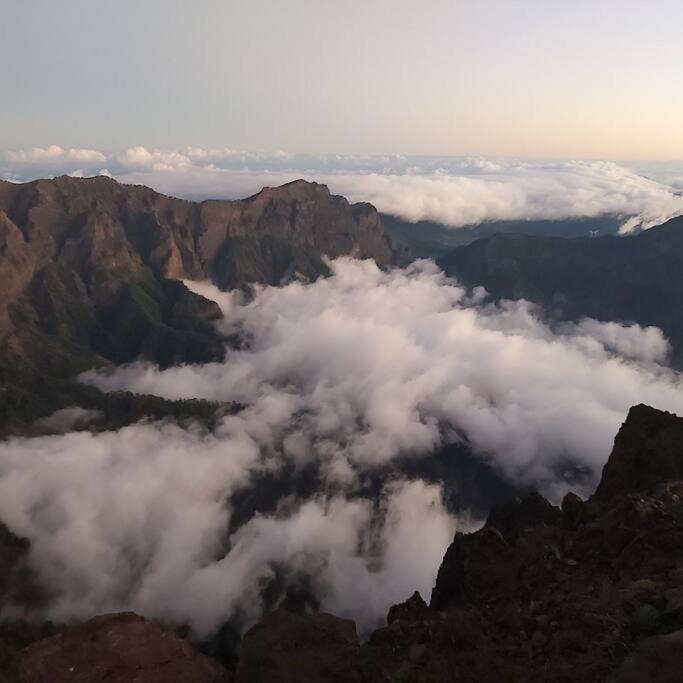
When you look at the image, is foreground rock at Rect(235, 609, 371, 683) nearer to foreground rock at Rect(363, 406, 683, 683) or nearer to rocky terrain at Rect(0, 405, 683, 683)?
rocky terrain at Rect(0, 405, 683, 683)

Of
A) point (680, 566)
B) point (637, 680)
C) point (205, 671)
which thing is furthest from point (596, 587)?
point (205, 671)

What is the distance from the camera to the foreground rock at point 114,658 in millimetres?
52438

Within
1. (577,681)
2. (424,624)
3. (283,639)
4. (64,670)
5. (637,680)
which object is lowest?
(64,670)

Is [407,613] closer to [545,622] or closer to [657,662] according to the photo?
[545,622]

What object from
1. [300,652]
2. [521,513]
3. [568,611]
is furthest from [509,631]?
[521,513]

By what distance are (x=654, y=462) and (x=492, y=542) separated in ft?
124

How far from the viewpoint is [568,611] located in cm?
3862

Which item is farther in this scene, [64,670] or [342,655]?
[64,670]

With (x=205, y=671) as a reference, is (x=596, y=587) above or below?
above

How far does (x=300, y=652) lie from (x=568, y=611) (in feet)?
79.4

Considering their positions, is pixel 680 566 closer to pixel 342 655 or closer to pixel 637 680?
pixel 637 680

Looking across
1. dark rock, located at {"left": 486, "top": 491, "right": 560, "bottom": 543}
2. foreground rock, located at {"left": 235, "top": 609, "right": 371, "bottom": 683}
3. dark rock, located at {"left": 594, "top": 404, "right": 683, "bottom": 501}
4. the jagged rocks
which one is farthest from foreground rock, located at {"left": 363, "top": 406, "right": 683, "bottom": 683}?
dark rock, located at {"left": 486, "top": 491, "right": 560, "bottom": 543}

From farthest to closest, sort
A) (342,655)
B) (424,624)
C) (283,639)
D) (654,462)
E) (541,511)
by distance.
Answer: (541,511)
(654,462)
(283,639)
(342,655)
(424,624)

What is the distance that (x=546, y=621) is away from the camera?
38.7 metres
